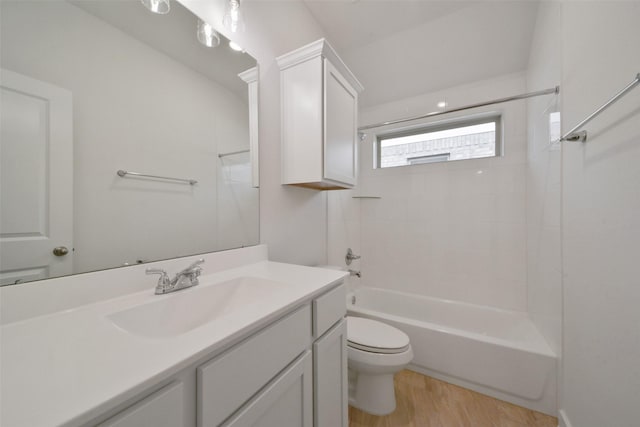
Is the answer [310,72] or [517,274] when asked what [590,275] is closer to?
[517,274]

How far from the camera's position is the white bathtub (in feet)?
4.56

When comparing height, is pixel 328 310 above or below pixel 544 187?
below

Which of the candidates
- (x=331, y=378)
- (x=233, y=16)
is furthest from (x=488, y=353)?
(x=233, y=16)

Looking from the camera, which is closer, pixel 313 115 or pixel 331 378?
pixel 331 378

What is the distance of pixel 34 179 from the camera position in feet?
2.11

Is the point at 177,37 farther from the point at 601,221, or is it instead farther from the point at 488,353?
the point at 488,353

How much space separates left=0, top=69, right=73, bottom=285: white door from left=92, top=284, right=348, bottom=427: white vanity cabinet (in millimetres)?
563

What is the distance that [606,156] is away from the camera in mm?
891

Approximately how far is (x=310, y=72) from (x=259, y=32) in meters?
0.38

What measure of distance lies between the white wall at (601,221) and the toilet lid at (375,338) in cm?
78

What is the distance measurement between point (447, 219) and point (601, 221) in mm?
1302

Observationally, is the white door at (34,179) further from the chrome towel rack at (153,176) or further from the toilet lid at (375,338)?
the toilet lid at (375,338)

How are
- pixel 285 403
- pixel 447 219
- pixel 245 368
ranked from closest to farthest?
pixel 245 368
pixel 285 403
pixel 447 219

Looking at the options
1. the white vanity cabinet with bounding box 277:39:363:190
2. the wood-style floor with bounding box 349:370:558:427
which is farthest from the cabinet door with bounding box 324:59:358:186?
the wood-style floor with bounding box 349:370:558:427
